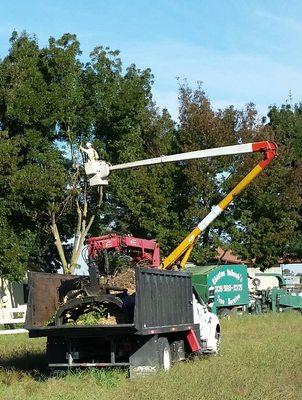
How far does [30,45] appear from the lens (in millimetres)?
32500

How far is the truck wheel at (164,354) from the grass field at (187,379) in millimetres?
246

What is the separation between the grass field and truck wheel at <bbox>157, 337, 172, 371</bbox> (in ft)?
0.81

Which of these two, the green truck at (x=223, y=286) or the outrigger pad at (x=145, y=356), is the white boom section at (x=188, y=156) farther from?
the green truck at (x=223, y=286)

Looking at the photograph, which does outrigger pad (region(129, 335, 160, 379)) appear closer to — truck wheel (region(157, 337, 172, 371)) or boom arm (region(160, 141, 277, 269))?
truck wheel (region(157, 337, 172, 371))

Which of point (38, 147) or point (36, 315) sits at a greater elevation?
point (38, 147)

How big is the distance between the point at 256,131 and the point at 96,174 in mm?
22661

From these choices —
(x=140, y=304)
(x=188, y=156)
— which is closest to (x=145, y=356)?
(x=140, y=304)

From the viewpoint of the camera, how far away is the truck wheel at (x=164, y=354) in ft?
44.6

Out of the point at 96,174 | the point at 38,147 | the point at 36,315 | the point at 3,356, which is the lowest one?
the point at 3,356

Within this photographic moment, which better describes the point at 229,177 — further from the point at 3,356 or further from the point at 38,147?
the point at 3,356

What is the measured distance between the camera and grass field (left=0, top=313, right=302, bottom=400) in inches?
426

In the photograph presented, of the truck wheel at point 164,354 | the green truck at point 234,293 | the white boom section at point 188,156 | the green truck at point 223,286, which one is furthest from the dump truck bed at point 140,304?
the green truck at point 223,286

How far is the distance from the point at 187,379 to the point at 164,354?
1.80 m

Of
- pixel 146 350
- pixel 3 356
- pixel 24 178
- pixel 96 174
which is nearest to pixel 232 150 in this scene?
pixel 96 174
